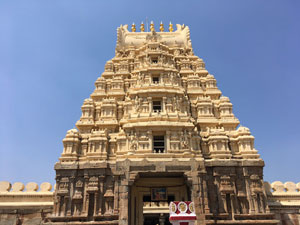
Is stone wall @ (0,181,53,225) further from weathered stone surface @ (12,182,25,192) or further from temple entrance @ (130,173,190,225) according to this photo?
temple entrance @ (130,173,190,225)

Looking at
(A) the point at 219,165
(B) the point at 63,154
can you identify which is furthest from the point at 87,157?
(A) the point at 219,165

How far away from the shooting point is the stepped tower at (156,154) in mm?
17891

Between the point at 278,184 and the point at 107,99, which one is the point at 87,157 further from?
the point at 278,184

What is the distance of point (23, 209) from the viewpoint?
19.5 meters

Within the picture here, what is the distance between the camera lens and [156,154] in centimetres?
1902

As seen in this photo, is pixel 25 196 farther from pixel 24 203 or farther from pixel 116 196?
pixel 116 196

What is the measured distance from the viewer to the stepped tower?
58.7ft

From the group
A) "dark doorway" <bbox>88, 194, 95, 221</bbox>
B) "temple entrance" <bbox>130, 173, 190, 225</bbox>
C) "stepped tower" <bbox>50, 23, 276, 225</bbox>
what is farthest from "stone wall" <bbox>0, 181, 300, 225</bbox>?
"temple entrance" <bbox>130, 173, 190, 225</bbox>

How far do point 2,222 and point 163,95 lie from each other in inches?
644

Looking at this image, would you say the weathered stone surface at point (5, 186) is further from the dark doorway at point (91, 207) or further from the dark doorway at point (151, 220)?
the dark doorway at point (151, 220)

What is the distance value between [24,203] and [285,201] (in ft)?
68.7

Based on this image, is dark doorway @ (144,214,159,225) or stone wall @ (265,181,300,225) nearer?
stone wall @ (265,181,300,225)

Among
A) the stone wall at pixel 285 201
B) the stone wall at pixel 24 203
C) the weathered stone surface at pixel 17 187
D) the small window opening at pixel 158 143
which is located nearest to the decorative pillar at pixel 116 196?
the small window opening at pixel 158 143

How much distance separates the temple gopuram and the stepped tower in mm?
72
